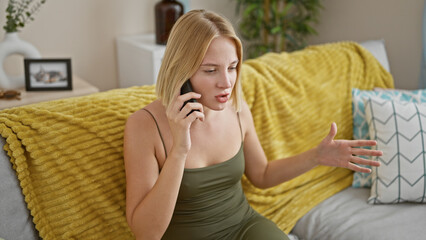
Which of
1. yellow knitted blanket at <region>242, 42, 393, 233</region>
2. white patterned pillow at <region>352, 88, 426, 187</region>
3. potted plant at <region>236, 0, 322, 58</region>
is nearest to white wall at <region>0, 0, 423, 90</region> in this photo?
potted plant at <region>236, 0, 322, 58</region>

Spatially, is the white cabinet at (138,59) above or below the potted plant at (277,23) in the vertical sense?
below

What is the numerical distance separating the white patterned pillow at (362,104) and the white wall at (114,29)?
2.98 ft

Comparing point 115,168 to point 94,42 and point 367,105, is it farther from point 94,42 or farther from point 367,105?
point 94,42

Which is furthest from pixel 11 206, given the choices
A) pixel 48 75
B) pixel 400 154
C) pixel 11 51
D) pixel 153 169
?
pixel 400 154

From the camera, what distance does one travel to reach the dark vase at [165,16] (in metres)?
2.62

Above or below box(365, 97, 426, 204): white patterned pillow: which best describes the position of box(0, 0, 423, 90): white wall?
above

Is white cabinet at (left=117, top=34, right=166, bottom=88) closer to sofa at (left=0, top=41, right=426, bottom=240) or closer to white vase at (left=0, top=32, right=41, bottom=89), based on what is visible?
Answer: white vase at (left=0, top=32, right=41, bottom=89)

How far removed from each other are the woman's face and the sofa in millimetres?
311

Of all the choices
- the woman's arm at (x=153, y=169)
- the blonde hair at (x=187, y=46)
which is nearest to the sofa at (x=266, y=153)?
the woman's arm at (x=153, y=169)

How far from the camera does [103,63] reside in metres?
2.90

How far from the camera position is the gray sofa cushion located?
1.18 m

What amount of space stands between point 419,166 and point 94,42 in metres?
1.99

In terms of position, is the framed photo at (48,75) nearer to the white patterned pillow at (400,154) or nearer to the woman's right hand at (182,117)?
the woman's right hand at (182,117)

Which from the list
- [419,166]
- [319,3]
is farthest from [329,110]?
[319,3]
